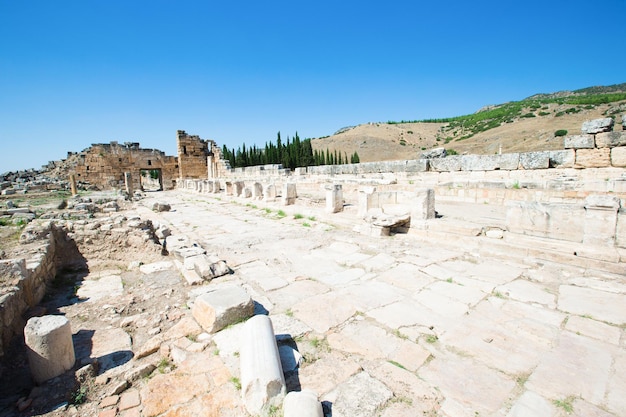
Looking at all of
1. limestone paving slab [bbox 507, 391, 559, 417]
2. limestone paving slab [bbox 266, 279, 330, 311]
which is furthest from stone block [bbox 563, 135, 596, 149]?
limestone paving slab [bbox 507, 391, 559, 417]

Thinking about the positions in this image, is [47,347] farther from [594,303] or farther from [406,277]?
[594,303]

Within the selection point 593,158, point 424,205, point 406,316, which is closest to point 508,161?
point 593,158

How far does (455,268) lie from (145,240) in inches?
204

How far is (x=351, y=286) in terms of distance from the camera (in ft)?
11.4

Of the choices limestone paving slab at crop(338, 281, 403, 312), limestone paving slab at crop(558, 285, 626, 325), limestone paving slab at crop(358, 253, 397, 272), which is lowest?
limestone paving slab at crop(558, 285, 626, 325)

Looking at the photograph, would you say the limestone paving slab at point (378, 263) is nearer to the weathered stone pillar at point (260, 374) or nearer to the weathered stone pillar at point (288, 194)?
the weathered stone pillar at point (260, 374)

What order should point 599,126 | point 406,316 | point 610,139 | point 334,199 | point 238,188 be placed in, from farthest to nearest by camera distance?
point 238,188 → point 334,199 → point 599,126 → point 610,139 → point 406,316

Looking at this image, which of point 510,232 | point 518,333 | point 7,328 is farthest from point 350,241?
point 7,328

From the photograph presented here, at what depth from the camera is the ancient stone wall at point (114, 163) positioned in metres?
23.0

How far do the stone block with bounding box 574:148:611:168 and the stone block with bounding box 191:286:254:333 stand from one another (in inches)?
353

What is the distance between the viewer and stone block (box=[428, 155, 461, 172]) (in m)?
9.50

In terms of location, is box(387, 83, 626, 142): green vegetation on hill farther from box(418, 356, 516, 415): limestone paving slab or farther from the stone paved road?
box(418, 356, 516, 415): limestone paving slab

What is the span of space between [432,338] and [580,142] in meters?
8.08

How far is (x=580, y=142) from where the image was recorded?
728cm
